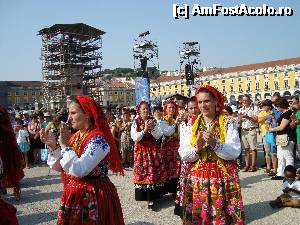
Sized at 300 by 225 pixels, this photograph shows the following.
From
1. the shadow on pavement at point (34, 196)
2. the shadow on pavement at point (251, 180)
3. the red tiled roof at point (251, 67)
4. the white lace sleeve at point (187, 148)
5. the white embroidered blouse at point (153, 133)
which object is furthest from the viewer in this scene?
the red tiled roof at point (251, 67)

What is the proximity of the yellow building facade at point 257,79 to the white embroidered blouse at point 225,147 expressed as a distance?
233 feet

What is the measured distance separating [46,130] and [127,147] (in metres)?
7.49

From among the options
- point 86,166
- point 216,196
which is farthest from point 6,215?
point 216,196

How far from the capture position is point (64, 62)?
2254 inches

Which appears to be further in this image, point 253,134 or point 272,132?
point 253,134

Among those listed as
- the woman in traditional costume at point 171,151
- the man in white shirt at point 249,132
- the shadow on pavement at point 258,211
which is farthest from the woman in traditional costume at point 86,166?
the man in white shirt at point 249,132

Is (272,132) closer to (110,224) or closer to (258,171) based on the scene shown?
(258,171)

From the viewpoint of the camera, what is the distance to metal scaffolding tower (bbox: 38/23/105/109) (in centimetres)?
5700

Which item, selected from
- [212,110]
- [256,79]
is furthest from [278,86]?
[212,110]

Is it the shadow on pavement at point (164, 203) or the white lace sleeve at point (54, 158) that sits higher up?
the white lace sleeve at point (54, 158)

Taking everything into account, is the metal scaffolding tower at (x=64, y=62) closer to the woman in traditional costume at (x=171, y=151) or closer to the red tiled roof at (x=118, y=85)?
the red tiled roof at (x=118, y=85)

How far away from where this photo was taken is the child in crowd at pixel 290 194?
569 centimetres

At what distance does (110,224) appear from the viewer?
10.3ft

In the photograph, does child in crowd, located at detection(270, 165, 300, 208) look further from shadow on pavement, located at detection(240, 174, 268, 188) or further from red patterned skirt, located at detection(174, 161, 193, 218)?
red patterned skirt, located at detection(174, 161, 193, 218)
